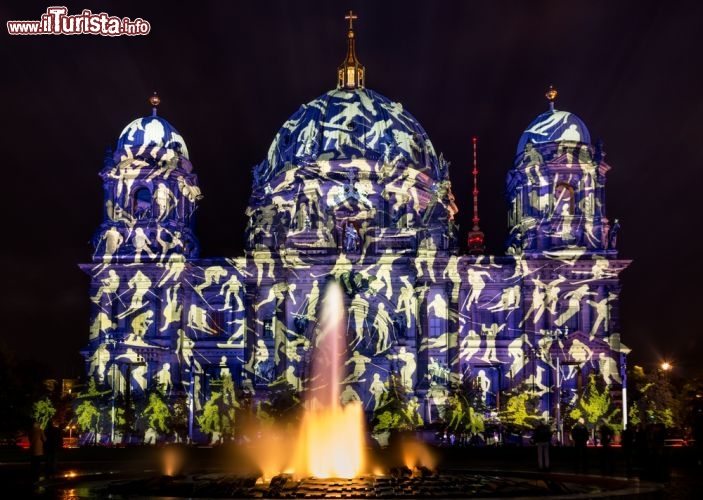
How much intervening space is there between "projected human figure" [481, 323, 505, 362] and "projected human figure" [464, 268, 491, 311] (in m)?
1.94

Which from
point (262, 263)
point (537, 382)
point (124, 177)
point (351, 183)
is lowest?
point (537, 382)

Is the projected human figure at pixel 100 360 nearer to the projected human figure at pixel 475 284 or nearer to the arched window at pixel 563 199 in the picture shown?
the projected human figure at pixel 475 284

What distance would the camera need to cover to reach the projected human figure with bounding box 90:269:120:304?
268 ft

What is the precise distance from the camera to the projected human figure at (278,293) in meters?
81.4

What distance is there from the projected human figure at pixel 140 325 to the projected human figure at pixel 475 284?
22.8m

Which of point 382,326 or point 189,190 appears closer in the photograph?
point 382,326

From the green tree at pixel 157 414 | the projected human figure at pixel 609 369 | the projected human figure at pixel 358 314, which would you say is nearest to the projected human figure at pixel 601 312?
the projected human figure at pixel 609 369

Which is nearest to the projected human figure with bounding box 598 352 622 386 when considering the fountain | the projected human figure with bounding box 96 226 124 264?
the fountain

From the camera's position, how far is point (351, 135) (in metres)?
95.6

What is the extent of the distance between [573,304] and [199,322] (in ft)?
89.0

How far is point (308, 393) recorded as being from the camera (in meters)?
81.0

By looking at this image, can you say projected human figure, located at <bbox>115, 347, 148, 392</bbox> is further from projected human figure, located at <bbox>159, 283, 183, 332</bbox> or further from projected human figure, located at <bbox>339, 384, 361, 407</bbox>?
projected human figure, located at <bbox>339, 384, 361, 407</bbox>

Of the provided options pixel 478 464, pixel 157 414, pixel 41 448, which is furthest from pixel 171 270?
pixel 41 448

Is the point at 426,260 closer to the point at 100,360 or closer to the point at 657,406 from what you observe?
the point at 657,406
